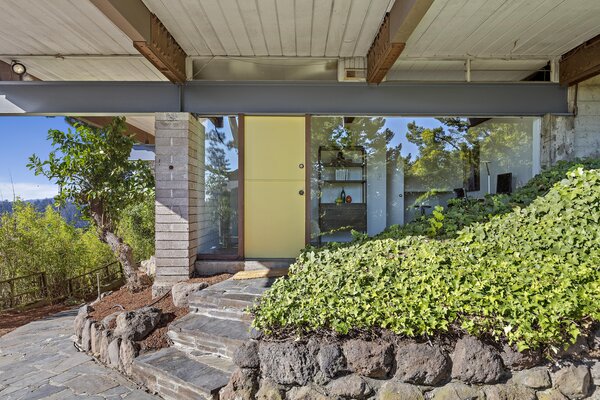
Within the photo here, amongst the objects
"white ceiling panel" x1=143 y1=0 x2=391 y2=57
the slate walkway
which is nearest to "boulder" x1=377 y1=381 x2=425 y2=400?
the slate walkway

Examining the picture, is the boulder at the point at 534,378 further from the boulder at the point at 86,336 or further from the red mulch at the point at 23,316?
the red mulch at the point at 23,316

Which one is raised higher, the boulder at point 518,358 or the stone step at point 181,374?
the boulder at point 518,358

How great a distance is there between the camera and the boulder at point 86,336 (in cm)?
343

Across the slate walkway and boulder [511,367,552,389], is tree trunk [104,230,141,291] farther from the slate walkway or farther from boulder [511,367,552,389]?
boulder [511,367,552,389]

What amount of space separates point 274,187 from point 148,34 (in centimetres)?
225

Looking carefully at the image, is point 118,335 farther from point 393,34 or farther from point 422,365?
point 393,34

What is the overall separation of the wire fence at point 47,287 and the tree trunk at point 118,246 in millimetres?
637

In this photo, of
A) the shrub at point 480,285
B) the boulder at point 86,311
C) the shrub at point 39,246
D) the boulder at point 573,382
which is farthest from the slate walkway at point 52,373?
the boulder at point 573,382

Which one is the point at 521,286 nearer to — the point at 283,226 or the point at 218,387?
the point at 218,387

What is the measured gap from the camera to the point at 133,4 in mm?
3092

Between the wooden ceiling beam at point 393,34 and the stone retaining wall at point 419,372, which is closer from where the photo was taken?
the stone retaining wall at point 419,372

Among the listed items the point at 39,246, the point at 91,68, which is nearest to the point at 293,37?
the point at 91,68

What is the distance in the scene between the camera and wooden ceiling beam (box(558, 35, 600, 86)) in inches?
158

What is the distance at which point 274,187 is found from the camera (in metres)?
4.80
